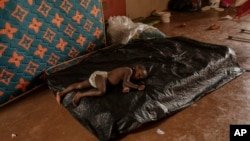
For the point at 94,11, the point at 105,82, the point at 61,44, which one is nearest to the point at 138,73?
the point at 105,82

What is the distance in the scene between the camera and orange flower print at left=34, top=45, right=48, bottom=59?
7.17 feet

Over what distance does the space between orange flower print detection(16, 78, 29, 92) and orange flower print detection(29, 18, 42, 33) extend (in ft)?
1.35

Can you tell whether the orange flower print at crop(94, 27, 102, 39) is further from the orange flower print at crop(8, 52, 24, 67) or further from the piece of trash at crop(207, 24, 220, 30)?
the piece of trash at crop(207, 24, 220, 30)

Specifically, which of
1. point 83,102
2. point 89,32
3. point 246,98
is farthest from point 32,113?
point 246,98

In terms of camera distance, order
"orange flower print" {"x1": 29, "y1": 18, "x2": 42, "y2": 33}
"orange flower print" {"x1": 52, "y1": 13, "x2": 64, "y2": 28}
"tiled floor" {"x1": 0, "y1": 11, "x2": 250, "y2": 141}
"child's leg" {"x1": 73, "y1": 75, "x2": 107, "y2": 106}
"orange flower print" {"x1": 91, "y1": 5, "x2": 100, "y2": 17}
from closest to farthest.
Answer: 1. "tiled floor" {"x1": 0, "y1": 11, "x2": 250, "y2": 141}
2. "child's leg" {"x1": 73, "y1": 75, "x2": 107, "y2": 106}
3. "orange flower print" {"x1": 29, "y1": 18, "x2": 42, "y2": 33}
4. "orange flower print" {"x1": 52, "y1": 13, "x2": 64, "y2": 28}
5. "orange flower print" {"x1": 91, "y1": 5, "x2": 100, "y2": 17}

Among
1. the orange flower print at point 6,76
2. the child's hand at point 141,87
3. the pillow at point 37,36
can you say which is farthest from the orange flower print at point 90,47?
the child's hand at point 141,87

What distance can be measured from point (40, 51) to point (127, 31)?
995mm

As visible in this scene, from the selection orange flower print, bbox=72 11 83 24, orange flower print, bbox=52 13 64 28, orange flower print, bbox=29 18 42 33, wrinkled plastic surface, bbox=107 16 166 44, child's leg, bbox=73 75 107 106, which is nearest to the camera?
child's leg, bbox=73 75 107 106

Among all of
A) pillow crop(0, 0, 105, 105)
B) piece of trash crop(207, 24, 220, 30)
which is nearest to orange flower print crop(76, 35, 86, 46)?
pillow crop(0, 0, 105, 105)

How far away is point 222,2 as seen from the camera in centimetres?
430

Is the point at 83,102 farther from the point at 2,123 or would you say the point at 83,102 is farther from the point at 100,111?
the point at 2,123

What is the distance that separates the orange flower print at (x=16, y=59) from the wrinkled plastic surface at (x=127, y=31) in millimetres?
1073

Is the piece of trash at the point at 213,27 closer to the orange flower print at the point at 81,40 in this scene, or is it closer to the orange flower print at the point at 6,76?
the orange flower print at the point at 81,40

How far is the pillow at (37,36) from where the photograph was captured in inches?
78.6
